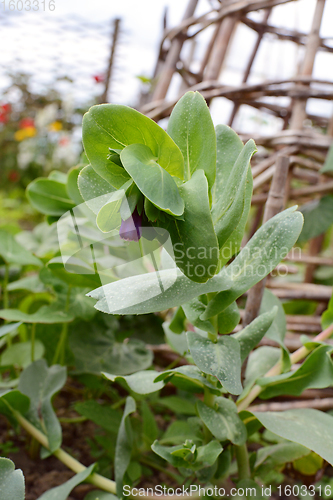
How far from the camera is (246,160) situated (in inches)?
10.6

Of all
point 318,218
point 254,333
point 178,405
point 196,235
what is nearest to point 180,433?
point 178,405

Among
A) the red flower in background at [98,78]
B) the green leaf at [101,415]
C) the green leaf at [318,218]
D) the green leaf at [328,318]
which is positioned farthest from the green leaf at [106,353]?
the red flower in background at [98,78]

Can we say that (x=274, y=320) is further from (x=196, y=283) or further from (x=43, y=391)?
(x=43, y=391)

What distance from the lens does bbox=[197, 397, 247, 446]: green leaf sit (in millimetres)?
340

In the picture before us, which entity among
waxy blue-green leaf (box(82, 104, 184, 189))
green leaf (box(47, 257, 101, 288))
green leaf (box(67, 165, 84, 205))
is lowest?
green leaf (box(47, 257, 101, 288))

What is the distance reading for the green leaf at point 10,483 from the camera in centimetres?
30

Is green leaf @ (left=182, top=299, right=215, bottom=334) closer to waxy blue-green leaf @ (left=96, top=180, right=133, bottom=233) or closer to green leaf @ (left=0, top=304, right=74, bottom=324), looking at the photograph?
waxy blue-green leaf @ (left=96, top=180, right=133, bottom=233)

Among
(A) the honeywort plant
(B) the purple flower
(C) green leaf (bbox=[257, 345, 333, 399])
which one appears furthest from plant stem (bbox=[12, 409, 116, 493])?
(B) the purple flower

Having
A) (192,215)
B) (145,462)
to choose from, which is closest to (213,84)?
(192,215)

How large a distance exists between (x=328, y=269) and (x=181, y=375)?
0.85m

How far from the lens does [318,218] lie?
0.87 meters

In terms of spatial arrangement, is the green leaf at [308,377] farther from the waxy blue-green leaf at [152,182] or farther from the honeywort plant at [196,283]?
the waxy blue-green leaf at [152,182]

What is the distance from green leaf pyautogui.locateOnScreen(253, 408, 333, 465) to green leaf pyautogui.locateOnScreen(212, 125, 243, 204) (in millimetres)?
238

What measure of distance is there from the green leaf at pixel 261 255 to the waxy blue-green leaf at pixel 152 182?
105mm
